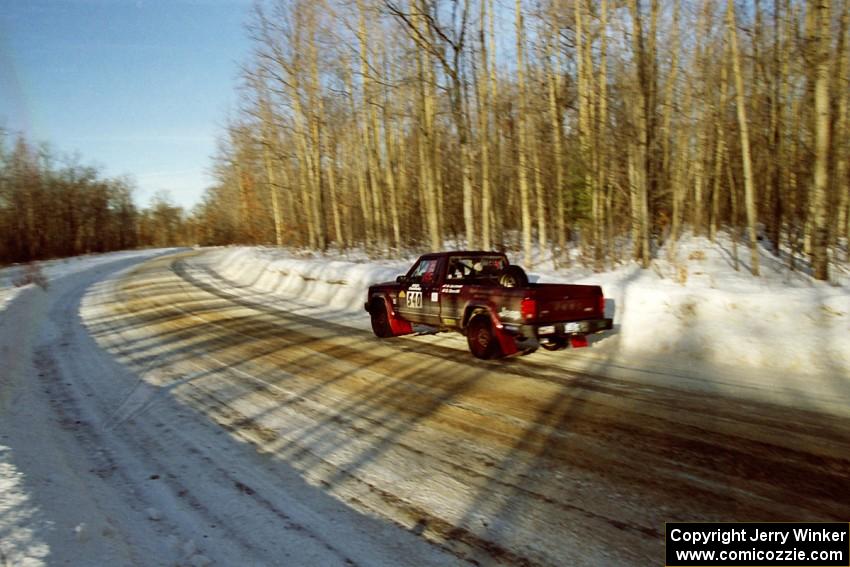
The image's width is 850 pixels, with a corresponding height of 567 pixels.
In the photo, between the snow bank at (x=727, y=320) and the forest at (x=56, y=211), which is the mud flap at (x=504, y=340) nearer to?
the snow bank at (x=727, y=320)

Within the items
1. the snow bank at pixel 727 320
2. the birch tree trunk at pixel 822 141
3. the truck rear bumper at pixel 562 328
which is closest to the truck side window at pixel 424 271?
the truck rear bumper at pixel 562 328

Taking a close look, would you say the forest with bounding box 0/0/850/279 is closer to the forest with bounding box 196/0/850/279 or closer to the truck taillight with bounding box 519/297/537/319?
the forest with bounding box 196/0/850/279

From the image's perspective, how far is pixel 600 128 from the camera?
52.5 ft

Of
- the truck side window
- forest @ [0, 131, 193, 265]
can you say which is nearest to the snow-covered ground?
the truck side window

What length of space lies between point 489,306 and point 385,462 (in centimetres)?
385

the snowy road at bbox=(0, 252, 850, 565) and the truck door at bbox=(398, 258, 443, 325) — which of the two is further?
the truck door at bbox=(398, 258, 443, 325)

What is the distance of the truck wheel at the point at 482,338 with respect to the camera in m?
7.85

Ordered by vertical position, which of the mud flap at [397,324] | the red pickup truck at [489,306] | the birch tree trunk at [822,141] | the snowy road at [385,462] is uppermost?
the birch tree trunk at [822,141]

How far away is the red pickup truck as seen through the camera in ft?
24.6

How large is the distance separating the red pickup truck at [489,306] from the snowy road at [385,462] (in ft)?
1.65

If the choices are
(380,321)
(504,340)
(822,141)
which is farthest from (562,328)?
(822,141)

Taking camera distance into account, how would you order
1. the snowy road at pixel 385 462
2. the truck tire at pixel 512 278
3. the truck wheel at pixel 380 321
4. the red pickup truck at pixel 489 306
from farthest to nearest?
the truck wheel at pixel 380 321
the truck tire at pixel 512 278
the red pickup truck at pixel 489 306
the snowy road at pixel 385 462

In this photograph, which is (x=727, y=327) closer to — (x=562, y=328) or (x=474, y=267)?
(x=562, y=328)

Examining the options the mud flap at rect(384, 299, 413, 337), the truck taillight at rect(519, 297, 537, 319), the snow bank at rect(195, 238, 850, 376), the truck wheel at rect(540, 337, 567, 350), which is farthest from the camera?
the mud flap at rect(384, 299, 413, 337)
